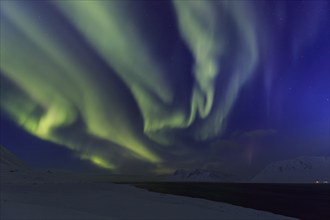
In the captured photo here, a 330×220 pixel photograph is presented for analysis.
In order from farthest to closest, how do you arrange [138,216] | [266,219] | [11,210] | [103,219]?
1. [266,219]
2. [138,216]
3. [103,219]
4. [11,210]

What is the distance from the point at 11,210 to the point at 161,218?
1388 centimetres

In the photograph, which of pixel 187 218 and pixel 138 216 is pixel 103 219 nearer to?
pixel 138 216

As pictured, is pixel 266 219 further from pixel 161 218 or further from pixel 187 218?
pixel 161 218

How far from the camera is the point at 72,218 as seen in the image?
84.4ft

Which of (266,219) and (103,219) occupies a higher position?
(266,219)

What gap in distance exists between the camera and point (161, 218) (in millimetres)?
34375

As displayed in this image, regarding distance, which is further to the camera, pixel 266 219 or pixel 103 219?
pixel 266 219

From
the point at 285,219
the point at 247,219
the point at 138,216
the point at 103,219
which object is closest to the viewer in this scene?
the point at 103,219

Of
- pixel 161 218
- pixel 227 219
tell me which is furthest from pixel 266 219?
pixel 161 218

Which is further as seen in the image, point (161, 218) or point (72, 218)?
point (161, 218)

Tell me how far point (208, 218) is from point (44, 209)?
16133mm

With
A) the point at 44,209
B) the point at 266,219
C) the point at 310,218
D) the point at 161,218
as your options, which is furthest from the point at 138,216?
the point at 310,218

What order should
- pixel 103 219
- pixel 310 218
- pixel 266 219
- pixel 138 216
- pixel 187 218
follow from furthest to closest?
1. pixel 310 218
2. pixel 266 219
3. pixel 187 218
4. pixel 138 216
5. pixel 103 219

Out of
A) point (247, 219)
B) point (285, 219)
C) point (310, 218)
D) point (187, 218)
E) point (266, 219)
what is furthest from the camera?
point (310, 218)
